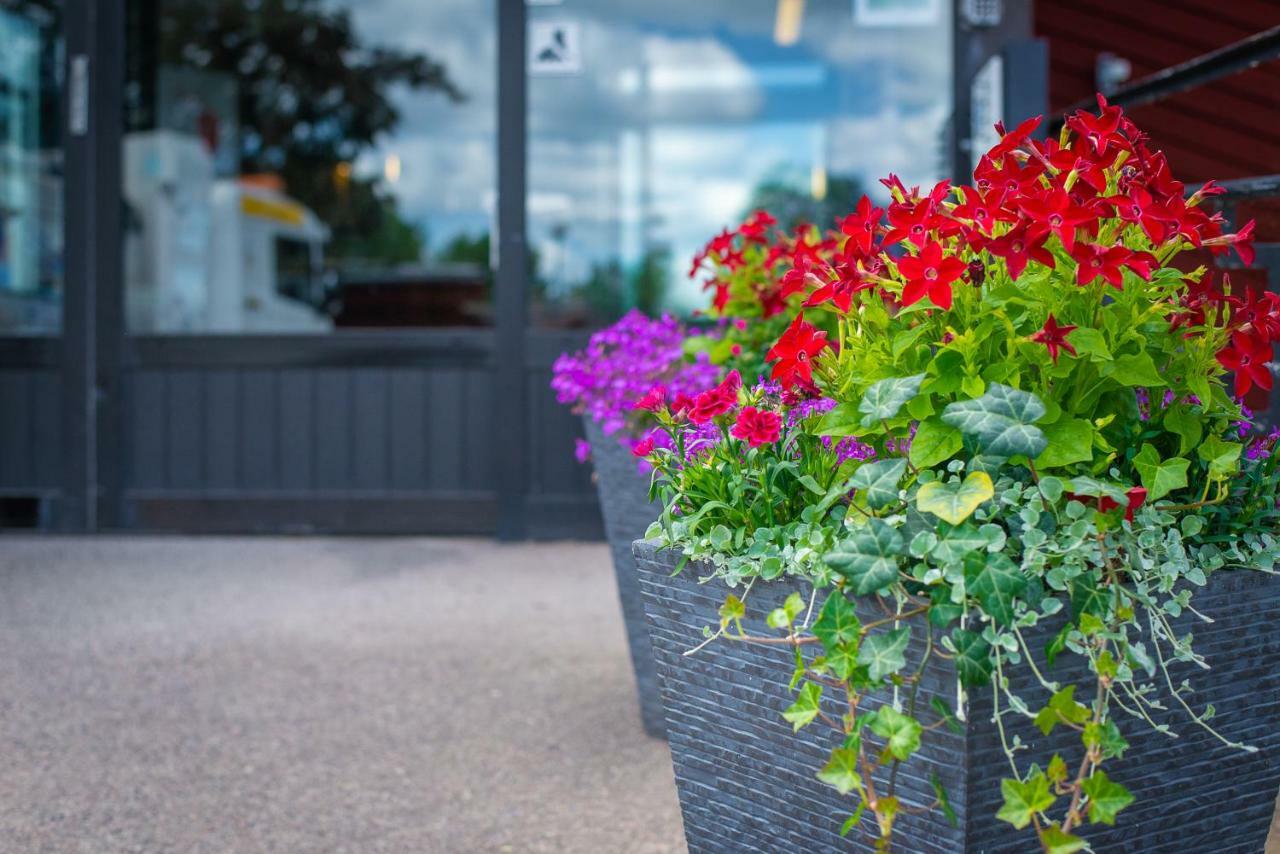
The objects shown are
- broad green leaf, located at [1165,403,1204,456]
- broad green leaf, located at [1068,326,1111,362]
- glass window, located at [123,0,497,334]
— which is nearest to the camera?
broad green leaf, located at [1068,326,1111,362]

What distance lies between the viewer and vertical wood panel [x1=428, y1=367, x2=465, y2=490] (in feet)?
14.8

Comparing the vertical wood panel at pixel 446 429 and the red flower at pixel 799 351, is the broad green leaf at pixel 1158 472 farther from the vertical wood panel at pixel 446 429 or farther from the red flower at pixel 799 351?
the vertical wood panel at pixel 446 429

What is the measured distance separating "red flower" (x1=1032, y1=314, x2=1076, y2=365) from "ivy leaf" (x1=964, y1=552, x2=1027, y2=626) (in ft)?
0.58

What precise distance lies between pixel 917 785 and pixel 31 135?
15.3 feet

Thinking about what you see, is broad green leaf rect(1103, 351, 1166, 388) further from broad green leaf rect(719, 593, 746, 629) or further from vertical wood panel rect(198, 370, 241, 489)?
vertical wood panel rect(198, 370, 241, 489)

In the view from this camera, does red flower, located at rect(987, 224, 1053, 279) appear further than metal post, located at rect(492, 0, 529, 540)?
No

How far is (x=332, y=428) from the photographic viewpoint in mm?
4555

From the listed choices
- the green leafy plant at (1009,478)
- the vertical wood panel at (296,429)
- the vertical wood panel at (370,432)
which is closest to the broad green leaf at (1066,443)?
the green leafy plant at (1009,478)

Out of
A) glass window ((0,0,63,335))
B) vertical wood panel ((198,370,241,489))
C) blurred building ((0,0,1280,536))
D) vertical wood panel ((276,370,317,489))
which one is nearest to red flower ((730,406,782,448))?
blurred building ((0,0,1280,536))

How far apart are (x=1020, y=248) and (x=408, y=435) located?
12.3ft

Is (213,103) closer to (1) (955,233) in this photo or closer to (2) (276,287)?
(2) (276,287)

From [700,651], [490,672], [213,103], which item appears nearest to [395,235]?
[213,103]

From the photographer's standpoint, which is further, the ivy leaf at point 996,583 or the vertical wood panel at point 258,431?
the vertical wood panel at point 258,431

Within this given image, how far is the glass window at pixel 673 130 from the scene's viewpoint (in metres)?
4.42
